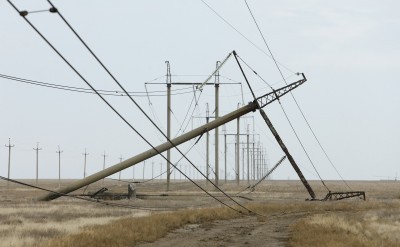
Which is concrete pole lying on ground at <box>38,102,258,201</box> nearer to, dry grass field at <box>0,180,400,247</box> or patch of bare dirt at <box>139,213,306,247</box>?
dry grass field at <box>0,180,400,247</box>

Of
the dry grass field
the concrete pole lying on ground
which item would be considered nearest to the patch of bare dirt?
the dry grass field

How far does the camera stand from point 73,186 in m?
40.1

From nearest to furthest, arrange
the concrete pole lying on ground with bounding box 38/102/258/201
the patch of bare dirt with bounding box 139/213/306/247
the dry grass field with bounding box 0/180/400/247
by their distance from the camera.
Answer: the dry grass field with bounding box 0/180/400/247 < the patch of bare dirt with bounding box 139/213/306/247 < the concrete pole lying on ground with bounding box 38/102/258/201

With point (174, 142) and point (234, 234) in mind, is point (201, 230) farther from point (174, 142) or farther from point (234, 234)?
point (174, 142)

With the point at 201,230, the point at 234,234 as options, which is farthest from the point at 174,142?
the point at 234,234

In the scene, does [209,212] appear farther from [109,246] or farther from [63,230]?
[109,246]

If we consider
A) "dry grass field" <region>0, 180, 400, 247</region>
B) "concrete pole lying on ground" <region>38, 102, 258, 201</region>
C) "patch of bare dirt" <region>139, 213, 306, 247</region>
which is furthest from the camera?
"concrete pole lying on ground" <region>38, 102, 258, 201</region>

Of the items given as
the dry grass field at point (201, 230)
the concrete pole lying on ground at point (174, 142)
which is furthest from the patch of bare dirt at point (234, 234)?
the concrete pole lying on ground at point (174, 142)

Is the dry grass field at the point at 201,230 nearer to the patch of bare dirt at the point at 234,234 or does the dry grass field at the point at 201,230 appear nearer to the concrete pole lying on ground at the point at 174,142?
the patch of bare dirt at the point at 234,234

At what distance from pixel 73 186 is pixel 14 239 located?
20.0 metres

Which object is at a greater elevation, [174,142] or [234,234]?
[174,142]

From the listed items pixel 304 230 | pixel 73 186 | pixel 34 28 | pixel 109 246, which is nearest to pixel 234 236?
pixel 304 230

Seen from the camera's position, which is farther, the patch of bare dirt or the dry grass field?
the patch of bare dirt

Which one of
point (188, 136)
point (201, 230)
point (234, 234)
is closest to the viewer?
point (234, 234)
